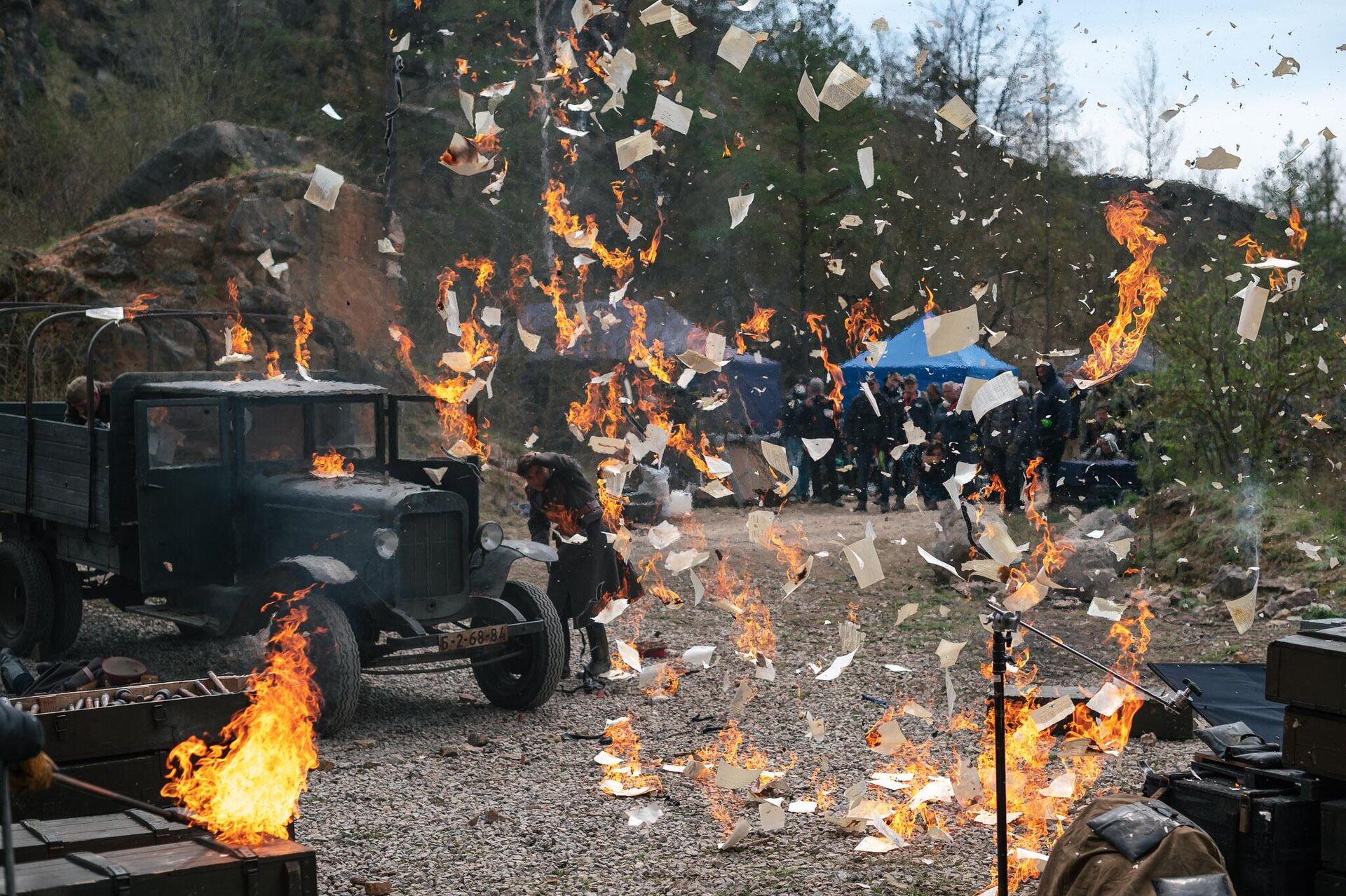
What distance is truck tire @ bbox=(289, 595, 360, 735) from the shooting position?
307 inches

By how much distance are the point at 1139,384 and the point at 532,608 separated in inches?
357

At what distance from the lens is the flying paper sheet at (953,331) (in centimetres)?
704

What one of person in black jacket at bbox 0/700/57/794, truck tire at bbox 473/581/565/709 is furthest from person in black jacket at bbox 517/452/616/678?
person in black jacket at bbox 0/700/57/794

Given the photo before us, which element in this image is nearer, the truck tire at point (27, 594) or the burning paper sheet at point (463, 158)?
the burning paper sheet at point (463, 158)

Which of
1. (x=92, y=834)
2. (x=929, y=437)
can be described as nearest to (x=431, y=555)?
(x=92, y=834)

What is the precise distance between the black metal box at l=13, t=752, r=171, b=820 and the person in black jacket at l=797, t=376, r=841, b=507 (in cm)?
1456

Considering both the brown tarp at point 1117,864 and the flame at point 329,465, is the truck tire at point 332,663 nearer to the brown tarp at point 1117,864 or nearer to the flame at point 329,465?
the flame at point 329,465

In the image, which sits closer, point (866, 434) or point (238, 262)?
point (866, 434)

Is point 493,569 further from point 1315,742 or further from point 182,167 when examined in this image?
point 182,167

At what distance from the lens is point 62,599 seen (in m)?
10.0

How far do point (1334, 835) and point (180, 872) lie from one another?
13.5ft

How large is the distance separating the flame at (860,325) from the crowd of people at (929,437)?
766cm

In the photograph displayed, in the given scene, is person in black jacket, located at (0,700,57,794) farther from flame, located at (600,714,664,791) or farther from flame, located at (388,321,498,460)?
flame, located at (388,321,498,460)

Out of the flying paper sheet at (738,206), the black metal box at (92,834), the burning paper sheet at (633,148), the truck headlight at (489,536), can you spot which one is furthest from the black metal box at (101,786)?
the flying paper sheet at (738,206)
